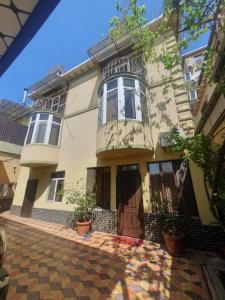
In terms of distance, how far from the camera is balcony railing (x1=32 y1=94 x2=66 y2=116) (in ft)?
37.4

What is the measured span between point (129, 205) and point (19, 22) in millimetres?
6367

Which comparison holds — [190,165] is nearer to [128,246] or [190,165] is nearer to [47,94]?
[128,246]

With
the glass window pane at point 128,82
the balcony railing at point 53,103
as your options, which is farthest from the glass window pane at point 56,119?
the glass window pane at point 128,82

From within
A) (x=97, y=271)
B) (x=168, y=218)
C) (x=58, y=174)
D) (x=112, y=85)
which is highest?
(x=112, y=85)

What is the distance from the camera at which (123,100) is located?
269 inches

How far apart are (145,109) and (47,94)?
30.5 ft

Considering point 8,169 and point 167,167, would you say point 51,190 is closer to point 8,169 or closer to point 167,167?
point 8,169

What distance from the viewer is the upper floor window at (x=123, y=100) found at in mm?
6700

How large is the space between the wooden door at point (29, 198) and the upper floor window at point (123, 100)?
22.4 feet

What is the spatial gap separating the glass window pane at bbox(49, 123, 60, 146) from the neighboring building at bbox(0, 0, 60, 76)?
25.3 ft

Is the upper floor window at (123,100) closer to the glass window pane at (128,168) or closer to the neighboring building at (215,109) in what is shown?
the glass window pane at (128,168)

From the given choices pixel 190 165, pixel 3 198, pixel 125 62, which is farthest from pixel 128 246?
pixel 3 198

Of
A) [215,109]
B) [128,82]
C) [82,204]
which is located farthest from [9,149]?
[215,109]

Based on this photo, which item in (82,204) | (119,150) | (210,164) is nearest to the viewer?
(210,164)
